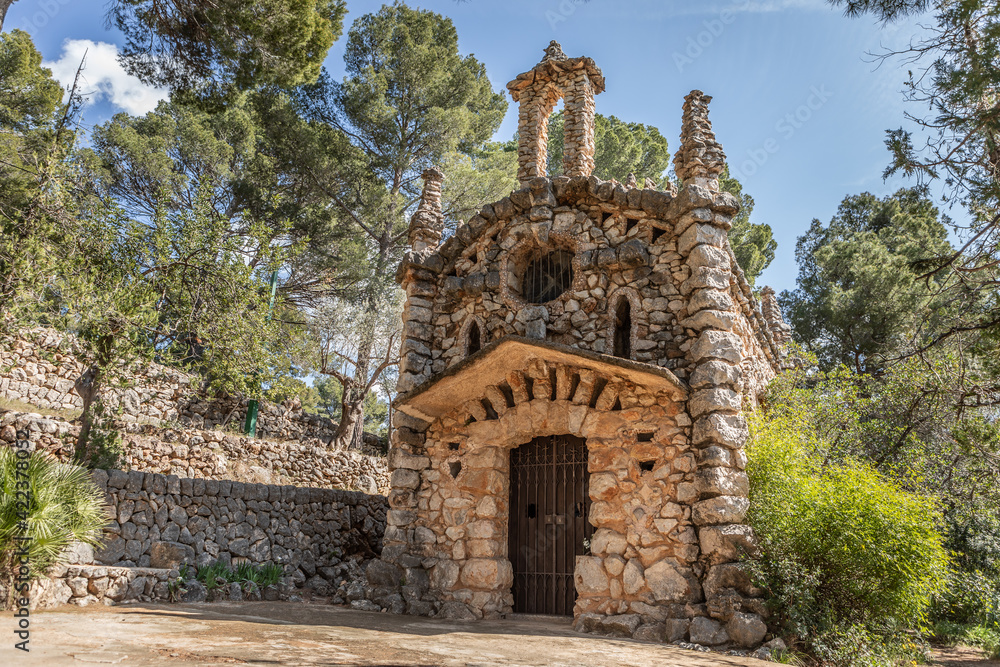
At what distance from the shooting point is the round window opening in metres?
8.76

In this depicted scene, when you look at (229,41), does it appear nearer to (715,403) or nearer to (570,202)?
(570,202)

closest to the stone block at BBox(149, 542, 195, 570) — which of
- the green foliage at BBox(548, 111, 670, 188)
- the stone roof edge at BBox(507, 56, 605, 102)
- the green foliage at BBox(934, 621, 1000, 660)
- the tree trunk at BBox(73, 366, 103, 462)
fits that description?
the tree trunk at BBox(73, 366, 103, 462)

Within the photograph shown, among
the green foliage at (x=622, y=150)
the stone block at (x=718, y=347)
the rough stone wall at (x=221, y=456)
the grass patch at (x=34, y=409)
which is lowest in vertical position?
the rough stone wall at (x=221, y=456)

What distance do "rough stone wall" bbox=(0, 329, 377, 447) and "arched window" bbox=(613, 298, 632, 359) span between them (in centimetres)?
708

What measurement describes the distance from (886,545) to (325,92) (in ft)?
57.6

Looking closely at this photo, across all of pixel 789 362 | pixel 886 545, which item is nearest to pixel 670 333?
pixel 886 545

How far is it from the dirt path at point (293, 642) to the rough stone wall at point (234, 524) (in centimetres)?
209

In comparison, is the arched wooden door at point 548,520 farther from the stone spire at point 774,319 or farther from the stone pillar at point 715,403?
the stone spire at point 774,319

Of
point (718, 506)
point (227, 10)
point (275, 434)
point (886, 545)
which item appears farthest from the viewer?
point (275, 434)

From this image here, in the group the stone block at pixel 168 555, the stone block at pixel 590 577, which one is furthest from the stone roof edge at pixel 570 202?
the stone block at pixel 168 555

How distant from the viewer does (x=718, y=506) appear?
6496 mm

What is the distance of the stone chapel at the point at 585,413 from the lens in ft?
22.1

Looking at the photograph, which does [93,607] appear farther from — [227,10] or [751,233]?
[751,233]

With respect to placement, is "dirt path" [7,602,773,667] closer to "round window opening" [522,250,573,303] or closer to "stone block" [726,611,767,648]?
"stone block" [726,611,767,648]
